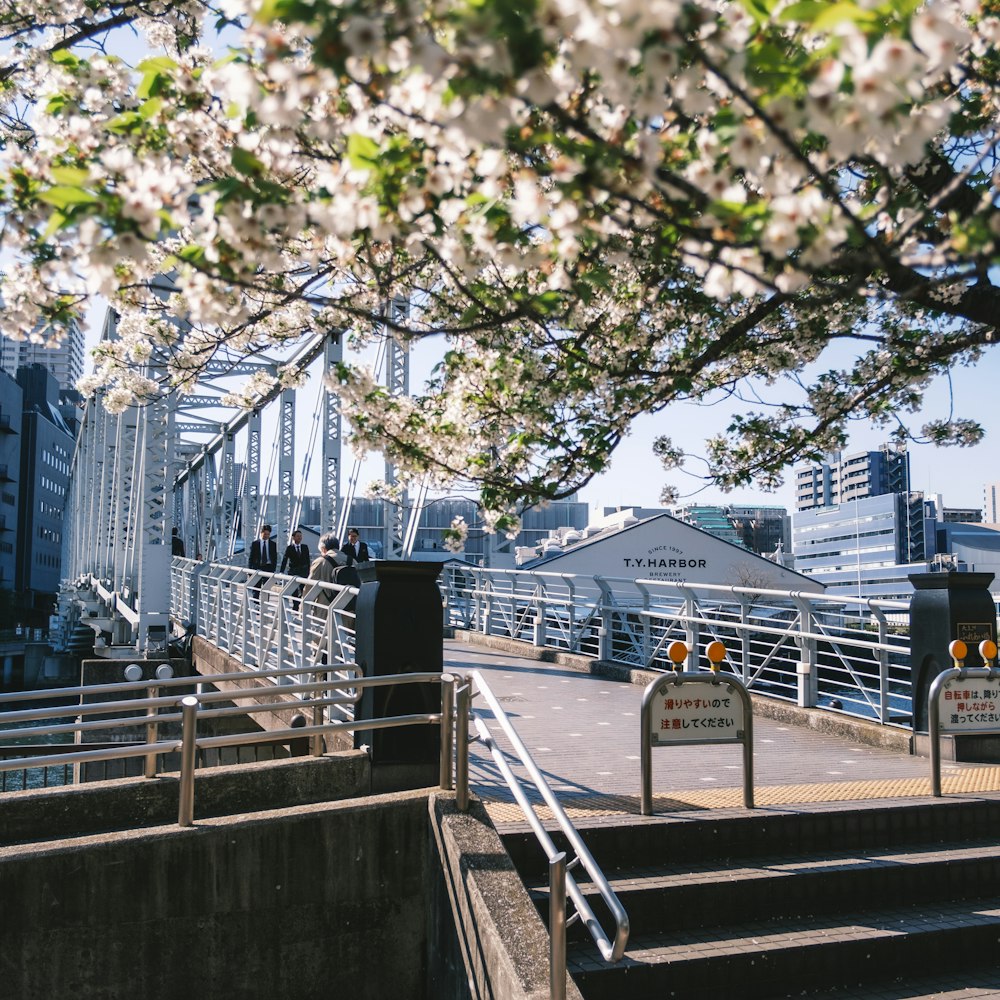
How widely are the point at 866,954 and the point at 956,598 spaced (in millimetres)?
3737

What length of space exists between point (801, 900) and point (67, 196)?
5113mm

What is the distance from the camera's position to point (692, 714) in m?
6.50

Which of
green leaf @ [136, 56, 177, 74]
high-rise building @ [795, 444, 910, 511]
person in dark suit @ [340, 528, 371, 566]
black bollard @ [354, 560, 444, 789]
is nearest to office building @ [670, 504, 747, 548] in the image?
person in dark suit @ [340, 528, 371, 566]

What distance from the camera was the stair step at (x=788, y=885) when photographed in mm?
5594

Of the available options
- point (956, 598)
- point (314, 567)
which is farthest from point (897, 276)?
point (314, 567)

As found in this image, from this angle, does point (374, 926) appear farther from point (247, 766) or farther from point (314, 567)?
point (314, 567)

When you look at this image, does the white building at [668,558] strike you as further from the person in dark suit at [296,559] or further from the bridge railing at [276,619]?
the person in dark suit at [296,559]

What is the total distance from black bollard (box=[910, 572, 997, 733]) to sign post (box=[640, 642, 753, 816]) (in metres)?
2.50

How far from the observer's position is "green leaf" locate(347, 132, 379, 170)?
8.74 feet

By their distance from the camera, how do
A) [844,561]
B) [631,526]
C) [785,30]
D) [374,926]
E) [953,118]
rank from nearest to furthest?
[785,30]
[953,118]
[374,926]
[631,526]
[844,561]

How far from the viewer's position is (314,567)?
12.5 metres

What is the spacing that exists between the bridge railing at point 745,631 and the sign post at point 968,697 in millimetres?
1346

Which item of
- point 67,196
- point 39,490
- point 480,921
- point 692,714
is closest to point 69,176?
point 67,196

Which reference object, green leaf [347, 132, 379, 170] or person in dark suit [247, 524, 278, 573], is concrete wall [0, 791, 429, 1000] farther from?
person in dark suit [247, 524, 278, 573]
